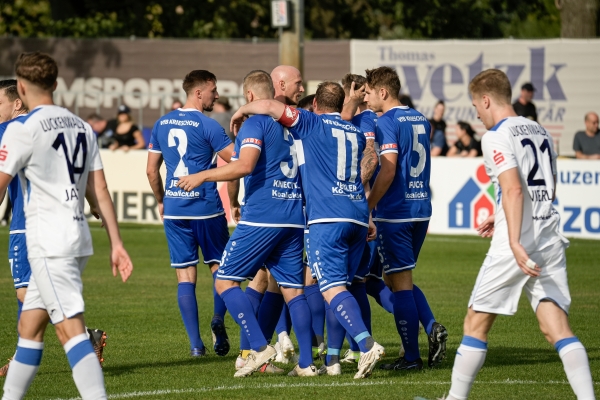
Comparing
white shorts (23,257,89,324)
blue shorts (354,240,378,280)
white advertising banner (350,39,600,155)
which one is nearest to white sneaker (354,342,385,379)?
blue shorts (354,240,378,280)

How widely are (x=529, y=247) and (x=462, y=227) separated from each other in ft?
41.2

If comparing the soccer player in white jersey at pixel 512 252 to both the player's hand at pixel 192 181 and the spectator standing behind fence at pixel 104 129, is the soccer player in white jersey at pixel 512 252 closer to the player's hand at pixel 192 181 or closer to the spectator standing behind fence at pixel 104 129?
the player's hand at pixel 192 181

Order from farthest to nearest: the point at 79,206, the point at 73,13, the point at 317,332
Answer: the point at 73,13, the point at 317,332, the point at 79,206

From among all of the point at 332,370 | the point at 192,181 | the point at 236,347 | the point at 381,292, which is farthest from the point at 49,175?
the point at 381,292

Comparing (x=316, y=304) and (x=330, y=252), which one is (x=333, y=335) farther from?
(x=330, y=252)

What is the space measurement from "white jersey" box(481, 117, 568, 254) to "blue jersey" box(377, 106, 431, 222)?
2106mm

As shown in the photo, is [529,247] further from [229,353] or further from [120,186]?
[120,186]

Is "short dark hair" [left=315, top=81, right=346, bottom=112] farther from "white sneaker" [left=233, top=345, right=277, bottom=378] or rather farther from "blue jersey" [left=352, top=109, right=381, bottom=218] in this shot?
"white sneaker" [left=233, top=345, right=277, bottom=378]

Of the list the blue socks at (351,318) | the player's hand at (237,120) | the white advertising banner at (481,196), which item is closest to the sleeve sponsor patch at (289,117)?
the player's hand at (237,120)

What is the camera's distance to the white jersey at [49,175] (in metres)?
5.83

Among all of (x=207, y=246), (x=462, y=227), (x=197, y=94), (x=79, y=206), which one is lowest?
(x=462, y=227)

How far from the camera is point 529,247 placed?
629 cm

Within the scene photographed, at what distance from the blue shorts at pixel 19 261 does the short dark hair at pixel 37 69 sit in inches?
81.9

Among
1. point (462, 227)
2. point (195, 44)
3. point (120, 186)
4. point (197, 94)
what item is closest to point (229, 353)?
point (197, 94)
